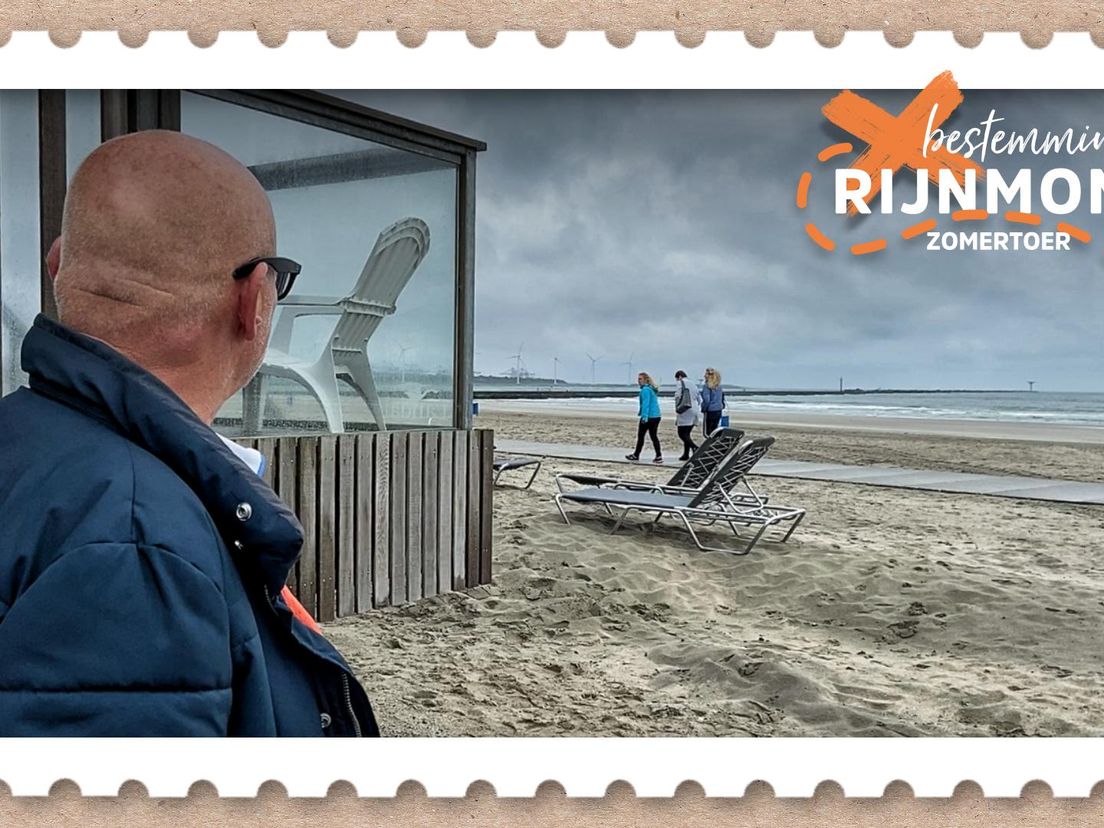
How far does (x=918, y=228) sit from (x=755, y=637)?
2942 mm

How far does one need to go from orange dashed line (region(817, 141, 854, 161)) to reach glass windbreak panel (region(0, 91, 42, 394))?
7.70 feet

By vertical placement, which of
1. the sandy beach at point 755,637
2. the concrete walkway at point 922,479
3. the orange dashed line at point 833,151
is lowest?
the sandy beach at point 755,637

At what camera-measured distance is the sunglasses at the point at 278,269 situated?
1.01 meters

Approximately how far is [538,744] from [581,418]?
86.1 feet

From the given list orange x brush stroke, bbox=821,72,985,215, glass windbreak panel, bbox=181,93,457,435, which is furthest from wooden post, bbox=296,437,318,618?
orange x brush stroke, bbox=821,72,985,215

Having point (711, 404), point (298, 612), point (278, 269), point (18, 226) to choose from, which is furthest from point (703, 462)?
point (278, 269)

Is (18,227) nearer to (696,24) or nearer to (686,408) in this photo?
(696,24)

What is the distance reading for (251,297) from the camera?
40.3 inches

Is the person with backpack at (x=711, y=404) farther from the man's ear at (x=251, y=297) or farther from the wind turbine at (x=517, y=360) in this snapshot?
the wind turbine at (x=517, y=360)

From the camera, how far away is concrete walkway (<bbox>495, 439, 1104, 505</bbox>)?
408 inches

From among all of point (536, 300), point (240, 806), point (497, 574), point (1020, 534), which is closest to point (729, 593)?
point (497, 574)

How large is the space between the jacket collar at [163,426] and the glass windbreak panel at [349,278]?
3.05 metres

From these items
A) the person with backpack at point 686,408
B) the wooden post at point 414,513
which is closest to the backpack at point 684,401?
the person with backpack at point 686,408

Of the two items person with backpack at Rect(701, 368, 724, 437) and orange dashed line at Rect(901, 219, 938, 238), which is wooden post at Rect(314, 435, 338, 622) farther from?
person with backpack at Rect(701, 368, 724, 437)
